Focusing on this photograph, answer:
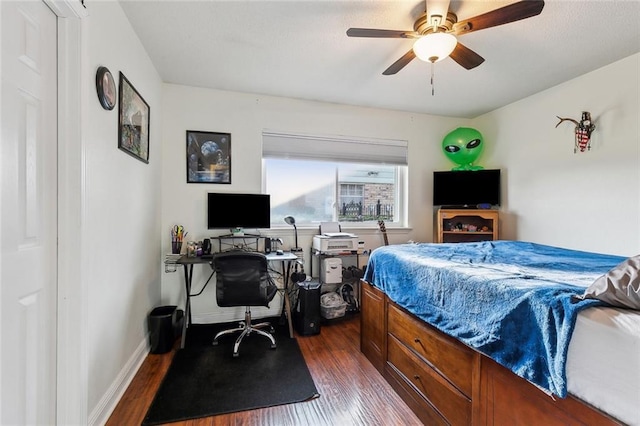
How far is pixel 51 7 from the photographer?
117cm

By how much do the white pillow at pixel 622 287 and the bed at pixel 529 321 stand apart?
0.02 metres

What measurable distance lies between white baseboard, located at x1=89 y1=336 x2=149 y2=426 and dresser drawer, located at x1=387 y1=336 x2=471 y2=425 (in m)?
1.74

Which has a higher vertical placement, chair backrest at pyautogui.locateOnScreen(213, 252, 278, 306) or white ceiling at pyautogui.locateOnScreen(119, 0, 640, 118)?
white ceiling at pyautogui.locateOnScreen(119, 0, 640, 118)

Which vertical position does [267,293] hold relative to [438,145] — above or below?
below

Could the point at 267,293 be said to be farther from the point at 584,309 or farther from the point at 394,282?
the point at 584,309

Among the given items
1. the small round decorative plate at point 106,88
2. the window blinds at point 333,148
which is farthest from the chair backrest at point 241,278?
the window blinds at point 333,148

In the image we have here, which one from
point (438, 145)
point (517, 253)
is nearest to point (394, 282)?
point (517, 253)

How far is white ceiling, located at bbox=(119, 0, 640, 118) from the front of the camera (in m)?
1.73

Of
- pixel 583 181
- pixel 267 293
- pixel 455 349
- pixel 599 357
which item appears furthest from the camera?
pixel 583 181

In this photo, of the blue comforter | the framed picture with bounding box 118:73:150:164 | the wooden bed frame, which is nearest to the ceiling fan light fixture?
the blue comforter

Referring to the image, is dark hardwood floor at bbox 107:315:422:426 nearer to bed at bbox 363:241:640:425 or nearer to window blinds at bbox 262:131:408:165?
bed at bbox 363:241:640:425

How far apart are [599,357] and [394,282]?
111cm

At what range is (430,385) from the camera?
4.84 ft

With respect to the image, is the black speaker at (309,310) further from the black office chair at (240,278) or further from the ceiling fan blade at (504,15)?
the ceiling fan blade at (504,15)
